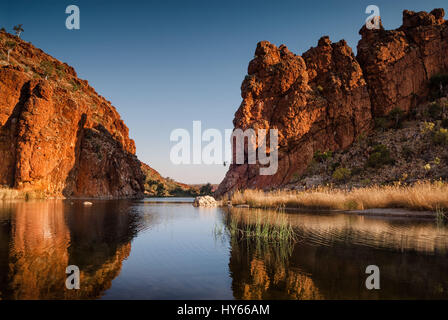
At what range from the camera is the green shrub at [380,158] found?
132 ft

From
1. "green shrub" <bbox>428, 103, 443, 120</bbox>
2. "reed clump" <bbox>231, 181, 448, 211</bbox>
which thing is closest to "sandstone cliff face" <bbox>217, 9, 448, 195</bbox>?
"green shrub" <bbox>428, 103, 443, 120</bbox>

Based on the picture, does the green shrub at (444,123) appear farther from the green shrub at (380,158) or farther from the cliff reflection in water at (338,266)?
the cliff reflection in water at (338,266)

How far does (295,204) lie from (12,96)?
50831mm

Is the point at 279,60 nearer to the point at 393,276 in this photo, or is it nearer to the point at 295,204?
the point at 295,204

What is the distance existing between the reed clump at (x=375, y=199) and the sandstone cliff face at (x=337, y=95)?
27035mm

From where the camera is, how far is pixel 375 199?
18.7 m

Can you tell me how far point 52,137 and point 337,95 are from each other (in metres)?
53.6

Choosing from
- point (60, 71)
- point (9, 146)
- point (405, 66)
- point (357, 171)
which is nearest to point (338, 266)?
point (357, 171)

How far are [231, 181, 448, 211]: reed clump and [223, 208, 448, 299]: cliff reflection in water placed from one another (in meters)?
7.36

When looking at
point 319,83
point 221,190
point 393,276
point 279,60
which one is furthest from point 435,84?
point 393,276

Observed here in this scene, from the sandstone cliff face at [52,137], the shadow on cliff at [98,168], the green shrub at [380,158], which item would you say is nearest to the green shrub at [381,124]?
the green shrub at [380,158]

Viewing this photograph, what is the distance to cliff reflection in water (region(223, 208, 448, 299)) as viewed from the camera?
4129 millimetres
